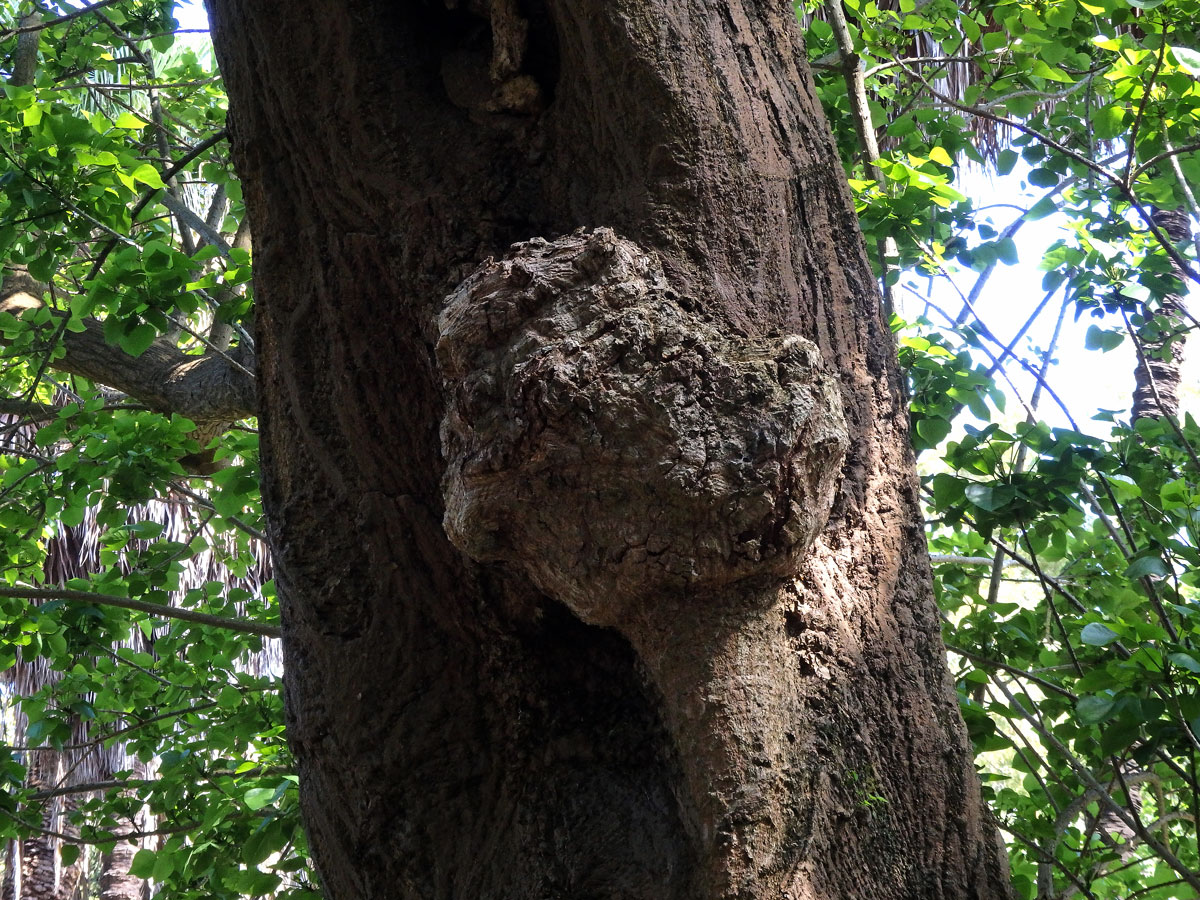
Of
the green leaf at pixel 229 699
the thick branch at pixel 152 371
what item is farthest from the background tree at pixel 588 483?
the thick branch at pixel 152 371

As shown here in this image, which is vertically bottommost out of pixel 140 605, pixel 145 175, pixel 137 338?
pixel 140 605

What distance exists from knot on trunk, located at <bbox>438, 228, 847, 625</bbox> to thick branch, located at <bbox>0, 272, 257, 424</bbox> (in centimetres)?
348

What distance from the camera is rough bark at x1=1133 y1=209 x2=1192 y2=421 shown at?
2.88 metres

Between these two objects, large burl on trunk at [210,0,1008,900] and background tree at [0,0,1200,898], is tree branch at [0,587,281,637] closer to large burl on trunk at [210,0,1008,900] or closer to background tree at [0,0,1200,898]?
background tree at [0,0,1200,898]

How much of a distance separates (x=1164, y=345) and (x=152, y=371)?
424 centimetres

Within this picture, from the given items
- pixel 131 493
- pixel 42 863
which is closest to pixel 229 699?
pixel 131 493

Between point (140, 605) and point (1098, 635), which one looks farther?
point (140, 605)

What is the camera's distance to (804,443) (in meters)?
1.09

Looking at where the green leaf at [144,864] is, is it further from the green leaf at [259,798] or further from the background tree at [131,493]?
the green leaf at [259,798]

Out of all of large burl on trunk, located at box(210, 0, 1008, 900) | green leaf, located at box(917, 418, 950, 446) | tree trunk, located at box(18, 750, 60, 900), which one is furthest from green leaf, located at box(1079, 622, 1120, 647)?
tree trunk, located at box(18, 750, 60, 900)

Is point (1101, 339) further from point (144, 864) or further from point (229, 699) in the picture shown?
point (144, 864)

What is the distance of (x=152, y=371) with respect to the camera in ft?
15.3

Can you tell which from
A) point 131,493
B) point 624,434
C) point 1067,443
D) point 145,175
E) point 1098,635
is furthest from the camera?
point 131,493

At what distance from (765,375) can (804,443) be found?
9 centimetres
